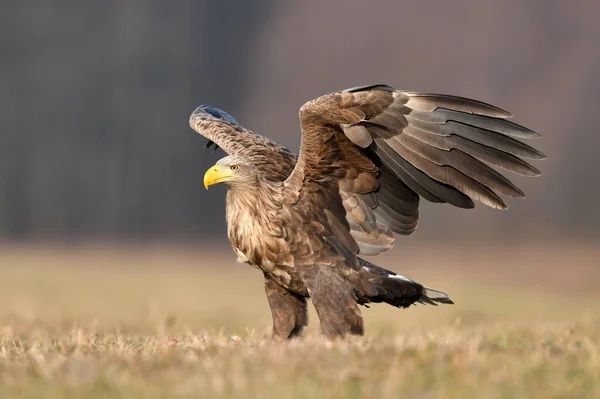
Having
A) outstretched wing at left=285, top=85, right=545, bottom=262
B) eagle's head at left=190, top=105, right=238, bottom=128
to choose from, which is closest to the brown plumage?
outstretched wing at left=285, top=85, right=545, bottom=262

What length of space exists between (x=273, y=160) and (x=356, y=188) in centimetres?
100

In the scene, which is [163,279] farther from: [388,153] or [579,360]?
[579,360]

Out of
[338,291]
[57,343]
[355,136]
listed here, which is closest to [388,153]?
[355,136]

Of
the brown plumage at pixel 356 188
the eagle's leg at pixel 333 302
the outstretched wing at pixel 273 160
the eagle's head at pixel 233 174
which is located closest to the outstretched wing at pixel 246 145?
the outstretched wing at pixel 273 160

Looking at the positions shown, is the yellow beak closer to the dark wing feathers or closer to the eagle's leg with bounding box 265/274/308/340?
the dark wing feathers

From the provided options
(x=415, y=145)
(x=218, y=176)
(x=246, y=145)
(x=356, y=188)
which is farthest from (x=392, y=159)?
(x=246, y=145)

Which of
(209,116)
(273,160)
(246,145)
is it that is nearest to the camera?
(273,160)

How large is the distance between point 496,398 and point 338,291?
329 cm

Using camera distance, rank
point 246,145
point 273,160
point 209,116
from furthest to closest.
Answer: point 209,116
point 246,145
point 273,160

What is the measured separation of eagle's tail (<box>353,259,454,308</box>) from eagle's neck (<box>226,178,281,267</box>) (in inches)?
28.7

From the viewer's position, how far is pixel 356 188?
7.27m

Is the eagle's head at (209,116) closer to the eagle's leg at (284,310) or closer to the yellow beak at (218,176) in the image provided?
the yellow beak at (218,176)

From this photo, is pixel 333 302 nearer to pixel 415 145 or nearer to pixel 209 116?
pixel 415 145

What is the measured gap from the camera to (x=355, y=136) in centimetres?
670
